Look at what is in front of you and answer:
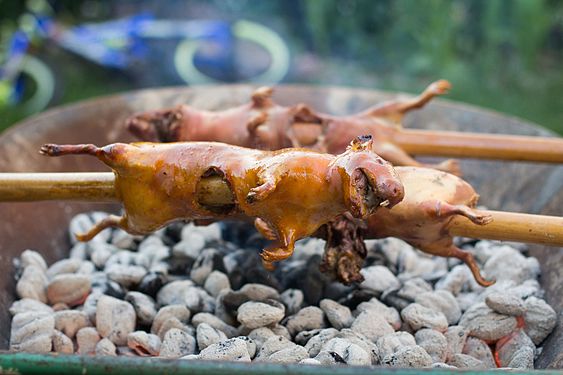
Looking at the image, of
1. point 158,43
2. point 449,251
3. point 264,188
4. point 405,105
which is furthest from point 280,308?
point 158,43

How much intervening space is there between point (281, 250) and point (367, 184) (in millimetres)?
277

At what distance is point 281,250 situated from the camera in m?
1.79

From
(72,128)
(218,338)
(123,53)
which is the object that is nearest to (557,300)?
(218,338)

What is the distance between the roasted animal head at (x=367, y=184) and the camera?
5.55 feet

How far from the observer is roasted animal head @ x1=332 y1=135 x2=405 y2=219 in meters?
1.69

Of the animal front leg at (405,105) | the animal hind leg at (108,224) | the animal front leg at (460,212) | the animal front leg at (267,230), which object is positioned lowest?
the animal hind leg at (108,224)

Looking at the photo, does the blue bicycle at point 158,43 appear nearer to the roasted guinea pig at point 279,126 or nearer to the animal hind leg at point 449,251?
the roasted guinea pig at point 279,126

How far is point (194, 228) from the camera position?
286 cm

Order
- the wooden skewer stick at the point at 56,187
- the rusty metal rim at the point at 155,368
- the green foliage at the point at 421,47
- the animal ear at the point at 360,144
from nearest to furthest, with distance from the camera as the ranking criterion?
the rusty metal rim at the point at 155,368
the animal ear at the point at 360,144
the wooden skewer stick at the point at 56,187
the green foliage at the point at 421,47

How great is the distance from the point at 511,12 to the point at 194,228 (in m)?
4.62

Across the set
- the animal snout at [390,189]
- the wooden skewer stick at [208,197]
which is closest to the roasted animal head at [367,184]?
the animal snout at [390,189]

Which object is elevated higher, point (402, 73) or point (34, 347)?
point (402, 73)

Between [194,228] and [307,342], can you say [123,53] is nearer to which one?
[194,228]

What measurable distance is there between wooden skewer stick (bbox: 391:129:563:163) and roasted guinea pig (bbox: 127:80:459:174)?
43mm
